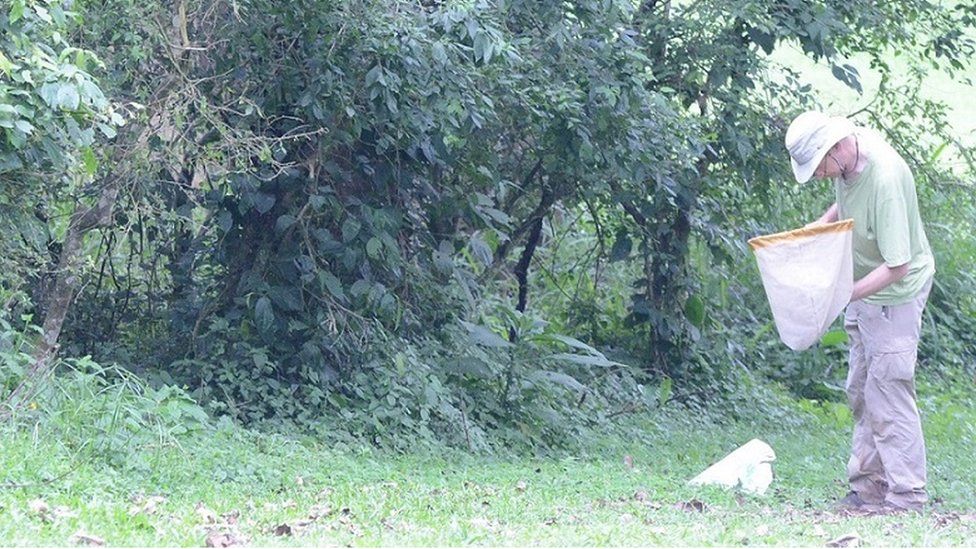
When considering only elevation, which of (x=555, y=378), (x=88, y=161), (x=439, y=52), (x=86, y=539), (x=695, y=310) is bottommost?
(x=86, y=539)

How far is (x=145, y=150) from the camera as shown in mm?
7391

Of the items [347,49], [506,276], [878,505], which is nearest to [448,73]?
[347,49]

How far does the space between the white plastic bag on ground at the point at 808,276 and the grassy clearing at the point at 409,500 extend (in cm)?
88

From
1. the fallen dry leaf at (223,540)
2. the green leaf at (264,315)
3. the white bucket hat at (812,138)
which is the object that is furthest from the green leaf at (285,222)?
the fallen dry leaf at (223,540)

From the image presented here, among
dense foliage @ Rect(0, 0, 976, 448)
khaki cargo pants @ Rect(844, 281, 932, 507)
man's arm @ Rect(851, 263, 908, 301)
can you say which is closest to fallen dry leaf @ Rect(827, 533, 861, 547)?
khaki cargo pants @ Rect(844, 281, 932, 507)

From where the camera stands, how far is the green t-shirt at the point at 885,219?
241 inches

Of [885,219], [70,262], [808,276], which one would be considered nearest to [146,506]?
[70,262]

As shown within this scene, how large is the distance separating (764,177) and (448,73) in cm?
321

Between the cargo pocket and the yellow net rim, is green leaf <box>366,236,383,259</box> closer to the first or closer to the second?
the yellow net rim

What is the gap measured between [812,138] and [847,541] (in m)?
1.92

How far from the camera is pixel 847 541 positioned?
5227 mm

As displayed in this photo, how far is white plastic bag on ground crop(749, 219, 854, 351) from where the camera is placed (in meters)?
6.07

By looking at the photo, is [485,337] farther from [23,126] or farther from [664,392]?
[23,126]

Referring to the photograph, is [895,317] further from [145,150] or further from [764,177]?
[145,150]
